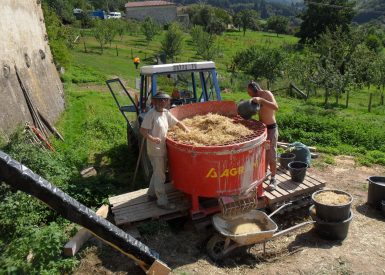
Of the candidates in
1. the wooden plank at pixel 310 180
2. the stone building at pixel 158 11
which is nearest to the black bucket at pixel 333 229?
the wooden plank at pixel 310 180

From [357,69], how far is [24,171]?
21.9 metres

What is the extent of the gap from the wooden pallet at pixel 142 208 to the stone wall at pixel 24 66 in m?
3.75

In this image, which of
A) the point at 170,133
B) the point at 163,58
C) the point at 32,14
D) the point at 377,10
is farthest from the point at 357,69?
the point at 377,10

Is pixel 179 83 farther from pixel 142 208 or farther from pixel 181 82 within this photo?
pixel 142 208

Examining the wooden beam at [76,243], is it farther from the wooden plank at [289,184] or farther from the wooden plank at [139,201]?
the wooden plank at [289,184]

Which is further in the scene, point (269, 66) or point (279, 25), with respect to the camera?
point (279, 25)

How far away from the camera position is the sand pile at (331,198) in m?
6.02

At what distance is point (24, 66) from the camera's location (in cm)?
1078

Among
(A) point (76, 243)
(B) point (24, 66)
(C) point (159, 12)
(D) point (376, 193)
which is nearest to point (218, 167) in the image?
(A) point (76, 243)

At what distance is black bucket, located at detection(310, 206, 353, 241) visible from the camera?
5770 mm

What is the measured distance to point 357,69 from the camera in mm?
21859

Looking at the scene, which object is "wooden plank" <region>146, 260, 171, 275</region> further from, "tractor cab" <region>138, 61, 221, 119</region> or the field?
"tractor cab" <region>138, 61, 221, 119</region>

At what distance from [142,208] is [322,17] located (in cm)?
5581

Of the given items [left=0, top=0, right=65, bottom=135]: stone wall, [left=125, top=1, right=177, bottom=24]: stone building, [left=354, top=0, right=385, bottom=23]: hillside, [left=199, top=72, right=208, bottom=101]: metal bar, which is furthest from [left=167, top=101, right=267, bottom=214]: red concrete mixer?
[left=354, top=0, right=385, bottom=23]: hillside
